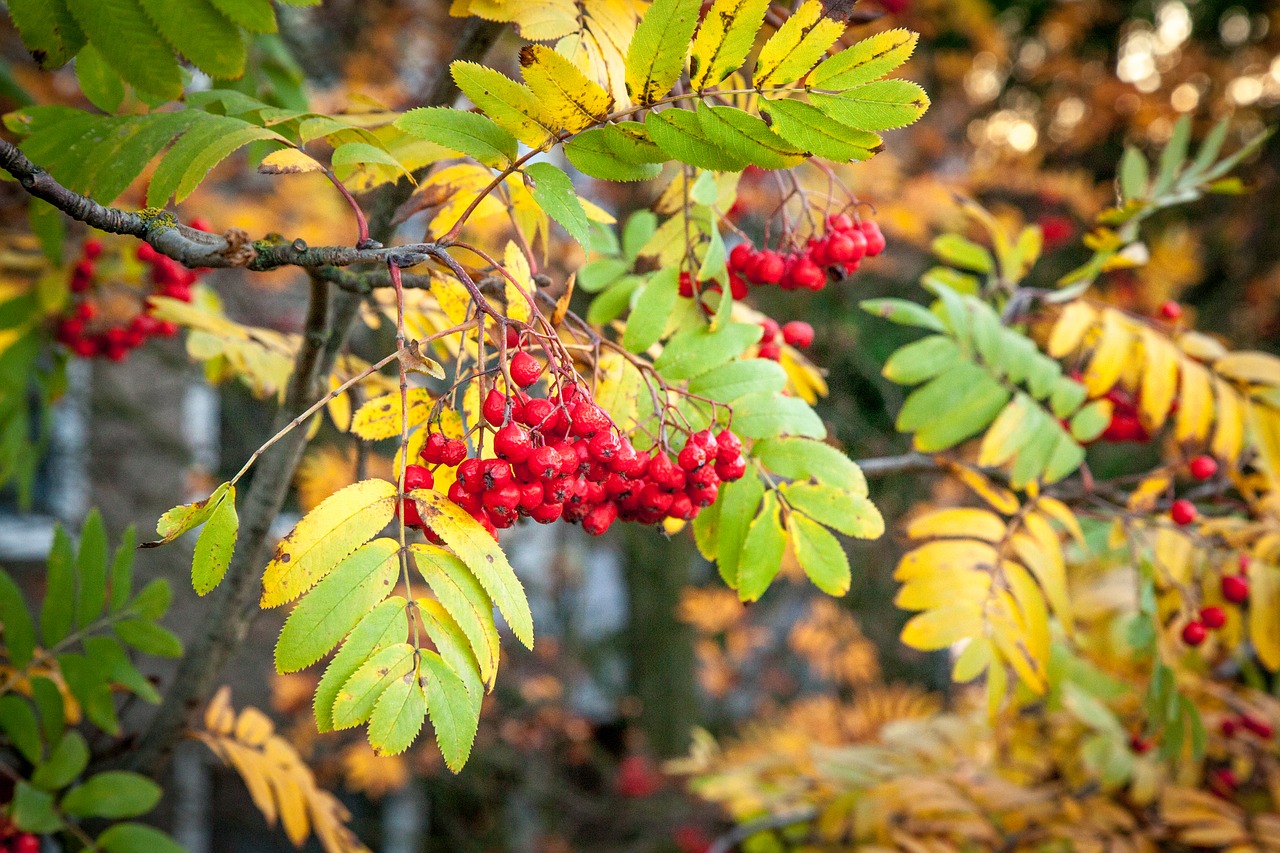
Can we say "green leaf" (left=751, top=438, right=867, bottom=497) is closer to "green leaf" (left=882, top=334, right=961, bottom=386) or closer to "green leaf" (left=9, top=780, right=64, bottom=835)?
"green leaf" (left=882, top=334, right=961, bottom=386)

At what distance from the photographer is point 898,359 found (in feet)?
6.13

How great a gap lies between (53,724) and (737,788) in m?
1.85

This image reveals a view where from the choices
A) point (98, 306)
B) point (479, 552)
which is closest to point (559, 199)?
point (479, 552)

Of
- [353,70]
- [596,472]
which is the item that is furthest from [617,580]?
[596,472]

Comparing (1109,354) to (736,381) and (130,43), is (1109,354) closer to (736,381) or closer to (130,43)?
(736,381)

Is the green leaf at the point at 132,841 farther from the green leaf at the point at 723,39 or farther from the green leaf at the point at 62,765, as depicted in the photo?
the green leaf at the point at 723,39

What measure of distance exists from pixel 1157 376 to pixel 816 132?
1.49 m

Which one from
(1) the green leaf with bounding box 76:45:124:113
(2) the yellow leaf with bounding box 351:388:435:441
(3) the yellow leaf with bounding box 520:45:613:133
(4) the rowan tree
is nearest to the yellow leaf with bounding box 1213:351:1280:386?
(4) the rowan tree

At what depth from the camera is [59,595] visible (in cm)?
176

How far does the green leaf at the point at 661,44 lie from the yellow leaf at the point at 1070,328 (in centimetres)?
145

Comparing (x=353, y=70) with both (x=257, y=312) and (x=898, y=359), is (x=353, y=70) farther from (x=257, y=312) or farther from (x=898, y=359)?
(x=898, y=359)

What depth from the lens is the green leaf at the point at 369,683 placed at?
0.88 metres

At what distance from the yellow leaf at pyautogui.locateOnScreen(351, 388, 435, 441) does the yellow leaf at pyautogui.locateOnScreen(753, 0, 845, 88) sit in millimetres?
610

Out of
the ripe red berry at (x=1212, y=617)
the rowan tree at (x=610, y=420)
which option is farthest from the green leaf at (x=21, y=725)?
the ripe red berry at (x=1212, y=617)
